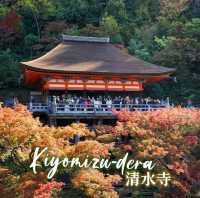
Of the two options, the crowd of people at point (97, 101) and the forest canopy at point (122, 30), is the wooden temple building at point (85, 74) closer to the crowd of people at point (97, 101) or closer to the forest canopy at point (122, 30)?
the crowd of people at point (97, 101)

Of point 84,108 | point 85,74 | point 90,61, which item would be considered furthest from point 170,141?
point 90,61

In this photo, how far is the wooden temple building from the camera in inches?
769

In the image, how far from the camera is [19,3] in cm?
3656

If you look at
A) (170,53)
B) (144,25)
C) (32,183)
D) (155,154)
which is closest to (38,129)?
(32,183)

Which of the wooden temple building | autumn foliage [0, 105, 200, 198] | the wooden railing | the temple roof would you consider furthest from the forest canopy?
autumn foliage [0, 105, 200, 198]

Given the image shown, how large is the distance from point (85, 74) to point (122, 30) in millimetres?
15707

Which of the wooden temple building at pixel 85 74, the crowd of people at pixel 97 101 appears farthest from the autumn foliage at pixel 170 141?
the wooden temple building at pixel 85 74

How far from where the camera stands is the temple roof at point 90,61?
20.2 m

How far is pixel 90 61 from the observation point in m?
21.8

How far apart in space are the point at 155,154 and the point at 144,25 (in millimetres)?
23604

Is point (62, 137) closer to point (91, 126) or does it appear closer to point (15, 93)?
point (91, 126)

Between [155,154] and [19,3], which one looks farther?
[19,3]

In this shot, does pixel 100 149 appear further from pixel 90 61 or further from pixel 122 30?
pixel 122 30

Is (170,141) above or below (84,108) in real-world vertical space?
above
